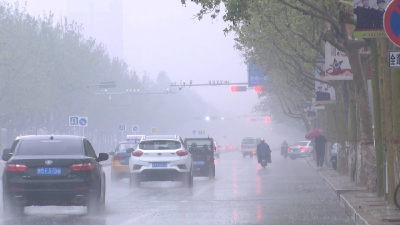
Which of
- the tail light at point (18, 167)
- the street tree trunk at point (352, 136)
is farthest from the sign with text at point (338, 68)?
the tail light at point (18, 167)

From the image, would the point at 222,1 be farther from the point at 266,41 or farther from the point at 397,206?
the point at 266,41

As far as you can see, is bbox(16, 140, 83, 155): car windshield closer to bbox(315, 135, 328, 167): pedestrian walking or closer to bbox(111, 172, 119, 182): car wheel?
bbox(111, 172, 119, 182): car wheel

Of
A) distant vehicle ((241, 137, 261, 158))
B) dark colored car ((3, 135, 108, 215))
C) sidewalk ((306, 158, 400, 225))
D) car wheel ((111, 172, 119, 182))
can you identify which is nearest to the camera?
sidewalk ((306, 158, 400, 225))

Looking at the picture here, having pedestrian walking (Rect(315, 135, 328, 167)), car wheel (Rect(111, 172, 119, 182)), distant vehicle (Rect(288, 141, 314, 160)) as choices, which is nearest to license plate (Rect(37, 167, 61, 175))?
car wheel (Rect(111, 172, 119, 182))

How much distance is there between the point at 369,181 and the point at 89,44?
2593 inches

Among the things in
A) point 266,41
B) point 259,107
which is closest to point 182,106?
point 259,107

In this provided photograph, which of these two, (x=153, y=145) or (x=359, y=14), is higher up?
(x=359, y=14)

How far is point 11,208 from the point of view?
45.8 feet

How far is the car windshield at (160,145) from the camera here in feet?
76.1

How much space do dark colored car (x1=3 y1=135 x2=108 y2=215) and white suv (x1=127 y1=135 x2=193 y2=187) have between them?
864 cm

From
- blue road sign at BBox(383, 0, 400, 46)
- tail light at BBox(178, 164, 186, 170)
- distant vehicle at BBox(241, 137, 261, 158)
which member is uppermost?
blue road sign at BBox(383, 0, 400, 46)

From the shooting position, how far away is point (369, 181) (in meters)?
18.5

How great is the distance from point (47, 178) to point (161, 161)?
366 inches

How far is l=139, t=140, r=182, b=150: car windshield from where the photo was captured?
23.2 m
